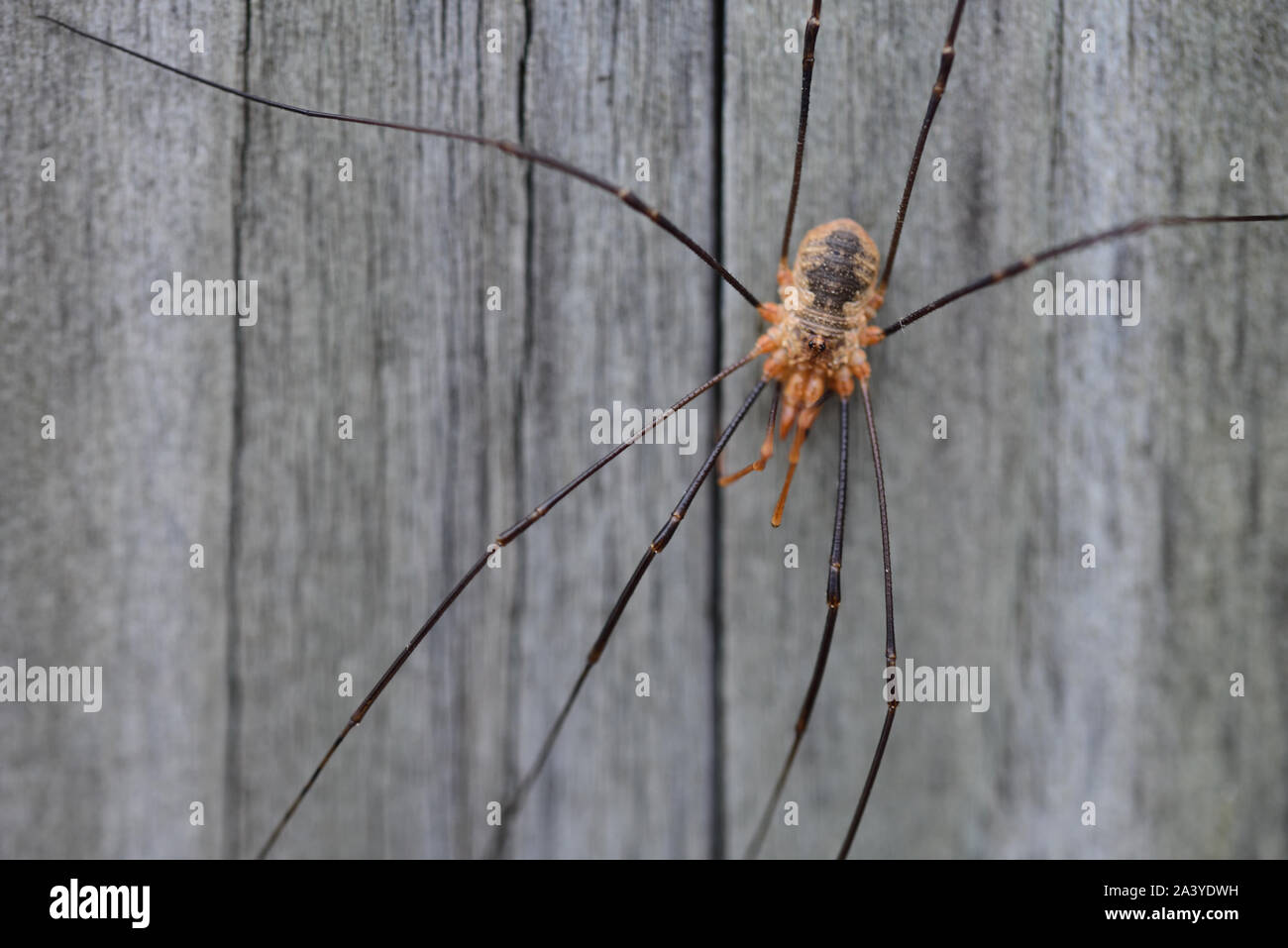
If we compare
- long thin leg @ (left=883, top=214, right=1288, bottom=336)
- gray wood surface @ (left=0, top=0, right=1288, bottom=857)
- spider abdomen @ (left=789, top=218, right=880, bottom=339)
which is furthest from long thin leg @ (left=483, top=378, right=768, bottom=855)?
long thin leg @ (left=883, top=214, right=1288, bottom=336)

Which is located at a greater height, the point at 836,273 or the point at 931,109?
the point at 931,109

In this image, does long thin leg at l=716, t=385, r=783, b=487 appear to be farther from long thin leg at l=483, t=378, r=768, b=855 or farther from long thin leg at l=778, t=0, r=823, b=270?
long thin leg at l=778, t=0, r=823, b=270

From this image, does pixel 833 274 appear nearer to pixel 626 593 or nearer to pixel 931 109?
pixel 931 109

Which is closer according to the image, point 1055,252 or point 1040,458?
point 1055,252

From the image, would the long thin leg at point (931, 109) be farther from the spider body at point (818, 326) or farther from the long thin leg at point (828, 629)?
the long thin leg at point (828, 629)

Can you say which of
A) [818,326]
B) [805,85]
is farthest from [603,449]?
[805,85]

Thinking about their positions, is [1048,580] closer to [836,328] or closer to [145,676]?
[836,328]
